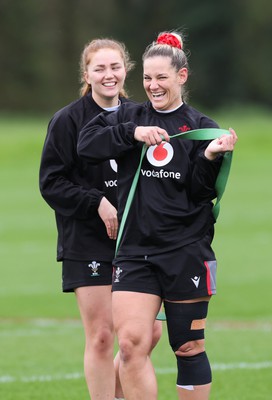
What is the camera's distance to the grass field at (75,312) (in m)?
8.57

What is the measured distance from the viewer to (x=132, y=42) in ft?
243

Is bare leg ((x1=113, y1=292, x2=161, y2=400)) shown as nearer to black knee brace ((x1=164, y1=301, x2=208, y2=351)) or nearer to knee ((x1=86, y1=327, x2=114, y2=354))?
black knee brace ((x1=164, y1=301, x2=208, y2=351))

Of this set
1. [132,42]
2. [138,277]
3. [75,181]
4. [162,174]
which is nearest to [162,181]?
[162,174]

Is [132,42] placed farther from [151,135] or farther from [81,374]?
[151,135]

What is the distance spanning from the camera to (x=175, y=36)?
6656 millimetres

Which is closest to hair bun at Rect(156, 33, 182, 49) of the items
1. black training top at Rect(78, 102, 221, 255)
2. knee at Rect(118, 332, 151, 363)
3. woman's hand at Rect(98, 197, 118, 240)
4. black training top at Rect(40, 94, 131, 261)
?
black training top at Rect(78, 102, 221, 255)

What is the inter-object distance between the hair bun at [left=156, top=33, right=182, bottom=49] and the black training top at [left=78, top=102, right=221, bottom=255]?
0.43m

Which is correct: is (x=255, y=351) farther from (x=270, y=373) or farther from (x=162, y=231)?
(x=162, y=231)

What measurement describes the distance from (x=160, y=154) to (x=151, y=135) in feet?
0.79

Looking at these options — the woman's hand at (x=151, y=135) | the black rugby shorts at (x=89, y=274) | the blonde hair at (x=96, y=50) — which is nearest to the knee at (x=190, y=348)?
the black rugby shorts at (x=89, y=274)

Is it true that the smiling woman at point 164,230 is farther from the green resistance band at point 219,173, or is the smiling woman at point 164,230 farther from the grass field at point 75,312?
the grass field at point 75,312

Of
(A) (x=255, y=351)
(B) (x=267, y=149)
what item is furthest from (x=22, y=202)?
(A) (x=255, y=351)

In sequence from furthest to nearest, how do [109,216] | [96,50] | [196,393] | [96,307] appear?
[96,50] → [96,307] → [109,216] → [196,393]

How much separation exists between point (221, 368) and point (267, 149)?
2817cm
